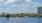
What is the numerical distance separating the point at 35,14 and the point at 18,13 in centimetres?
135

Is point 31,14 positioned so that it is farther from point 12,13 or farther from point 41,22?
point 41,22

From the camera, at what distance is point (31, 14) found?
1045 centimetres

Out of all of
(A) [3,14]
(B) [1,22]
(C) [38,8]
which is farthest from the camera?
(B) [1,22]

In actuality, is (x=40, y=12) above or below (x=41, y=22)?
above

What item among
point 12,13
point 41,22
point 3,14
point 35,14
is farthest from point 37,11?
point 41,22

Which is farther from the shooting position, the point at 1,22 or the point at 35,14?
the point at 1,22

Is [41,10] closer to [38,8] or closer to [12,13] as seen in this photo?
[38,8]

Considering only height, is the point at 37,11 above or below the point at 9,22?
above

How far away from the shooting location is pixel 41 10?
10750mm

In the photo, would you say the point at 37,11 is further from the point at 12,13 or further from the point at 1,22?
the point at 1,22

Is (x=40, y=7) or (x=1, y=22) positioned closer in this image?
(x=40, y=7)

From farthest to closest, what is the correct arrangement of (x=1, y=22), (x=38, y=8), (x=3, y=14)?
(x=1, y=22)
(x=38, y=8)
(x=3, y=14)

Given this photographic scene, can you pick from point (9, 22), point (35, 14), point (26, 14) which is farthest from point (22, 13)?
point (9, 22)

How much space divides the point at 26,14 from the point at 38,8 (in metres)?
1.09
